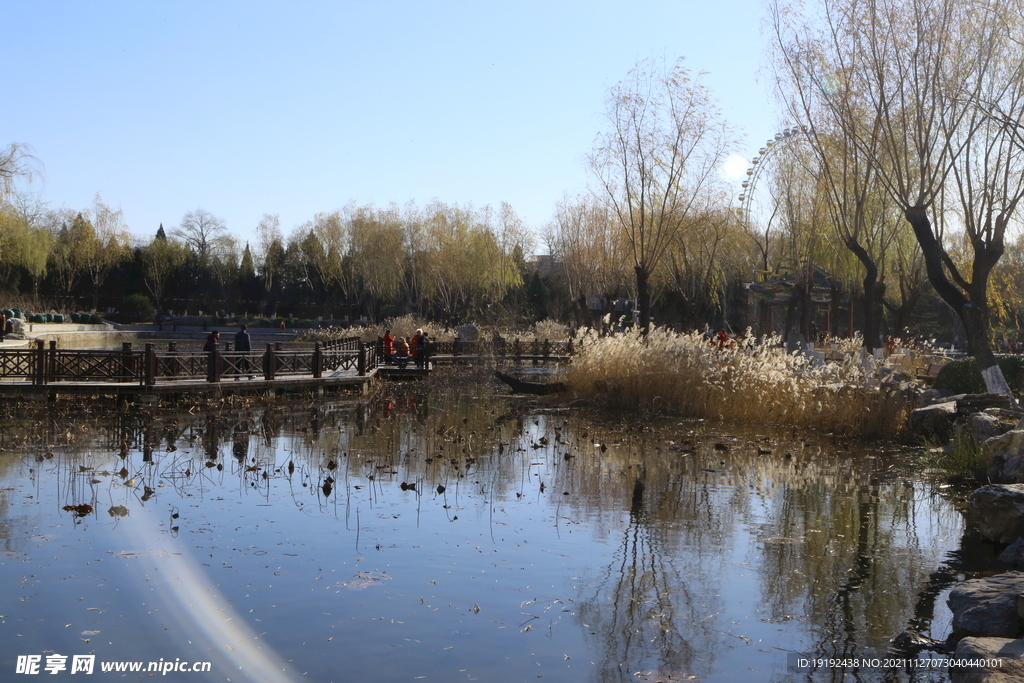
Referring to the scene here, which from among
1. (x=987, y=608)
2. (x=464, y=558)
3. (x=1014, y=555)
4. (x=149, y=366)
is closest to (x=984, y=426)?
(x=1014, y=555)

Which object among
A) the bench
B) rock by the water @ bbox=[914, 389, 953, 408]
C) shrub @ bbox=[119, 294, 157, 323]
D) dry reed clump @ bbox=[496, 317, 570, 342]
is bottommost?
rock by the water @ bbox=[914, 389, 953, 408]

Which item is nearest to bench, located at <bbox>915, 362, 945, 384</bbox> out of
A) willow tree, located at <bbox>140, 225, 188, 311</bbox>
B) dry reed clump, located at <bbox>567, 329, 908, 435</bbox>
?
dry reed clump, located at <bbox>567, 329, 908, 435</bbox>

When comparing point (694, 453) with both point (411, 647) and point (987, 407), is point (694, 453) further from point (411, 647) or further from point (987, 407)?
point (411, 647)

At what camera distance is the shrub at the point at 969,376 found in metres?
18.5

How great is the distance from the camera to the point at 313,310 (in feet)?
239

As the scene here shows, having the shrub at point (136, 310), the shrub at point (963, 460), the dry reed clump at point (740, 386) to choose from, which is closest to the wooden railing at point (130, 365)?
the dry reed clump at point (740, 386)

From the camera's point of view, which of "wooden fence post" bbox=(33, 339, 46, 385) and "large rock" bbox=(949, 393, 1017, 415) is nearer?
"large rock" bbox=(949, 393, 1017, 415)

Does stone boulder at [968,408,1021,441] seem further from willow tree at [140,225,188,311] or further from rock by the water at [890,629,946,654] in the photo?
willow tree at [140,225,188,311]

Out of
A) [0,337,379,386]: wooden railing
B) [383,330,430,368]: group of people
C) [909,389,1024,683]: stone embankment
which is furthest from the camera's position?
[383,330,430,368]: group of people

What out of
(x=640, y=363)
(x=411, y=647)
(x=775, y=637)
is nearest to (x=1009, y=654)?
(x=775, y=637)

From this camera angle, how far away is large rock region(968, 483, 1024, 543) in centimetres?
848

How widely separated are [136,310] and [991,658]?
68.0 meters

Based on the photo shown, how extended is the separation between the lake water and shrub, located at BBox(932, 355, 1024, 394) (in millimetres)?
5652

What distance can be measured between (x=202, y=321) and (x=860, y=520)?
63253 mm
